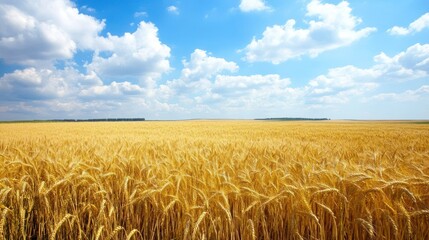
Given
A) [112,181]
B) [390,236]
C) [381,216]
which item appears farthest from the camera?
[112,181]

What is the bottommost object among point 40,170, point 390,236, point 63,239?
point 63,239

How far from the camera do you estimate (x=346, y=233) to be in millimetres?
2184

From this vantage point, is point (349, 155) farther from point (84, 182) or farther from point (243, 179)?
point (84, 182)

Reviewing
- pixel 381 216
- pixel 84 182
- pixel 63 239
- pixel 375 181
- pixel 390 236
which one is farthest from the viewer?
pixel 84 182

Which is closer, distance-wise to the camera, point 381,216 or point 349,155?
point 381,216

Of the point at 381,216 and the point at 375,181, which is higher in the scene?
the point at 375,181

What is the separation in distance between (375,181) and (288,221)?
3.33 ft

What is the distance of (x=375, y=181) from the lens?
243 cm

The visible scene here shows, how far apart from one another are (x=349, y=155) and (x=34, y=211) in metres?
5.75

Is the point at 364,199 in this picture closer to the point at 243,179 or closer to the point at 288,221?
the point at 288,221

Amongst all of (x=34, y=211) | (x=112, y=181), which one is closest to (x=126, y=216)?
(x=112, y=181)

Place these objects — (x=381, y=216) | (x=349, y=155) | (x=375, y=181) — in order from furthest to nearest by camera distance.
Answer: (x=349, y=155), (x=375, y=181), (x=381, y=216)

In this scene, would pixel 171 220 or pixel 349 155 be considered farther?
pixel 349 155

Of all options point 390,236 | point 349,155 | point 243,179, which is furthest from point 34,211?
point 349,155
